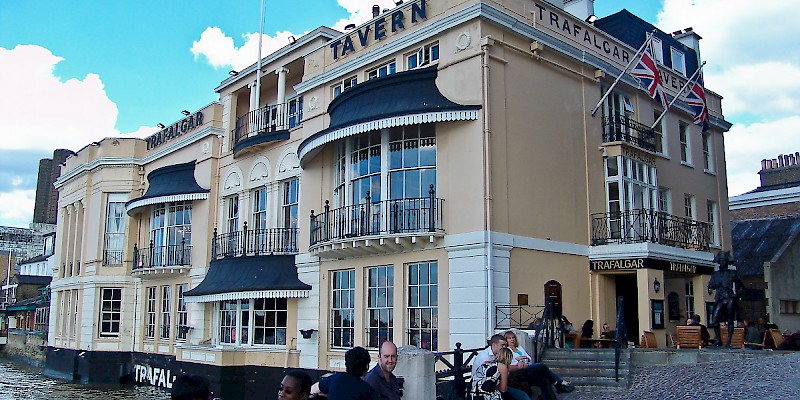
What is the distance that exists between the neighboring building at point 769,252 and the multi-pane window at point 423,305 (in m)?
14.9

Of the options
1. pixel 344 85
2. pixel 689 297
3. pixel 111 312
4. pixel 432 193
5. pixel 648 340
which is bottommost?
pixel 648 340

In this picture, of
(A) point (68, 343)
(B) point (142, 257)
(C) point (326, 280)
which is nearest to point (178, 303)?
(B) point (142, 257)

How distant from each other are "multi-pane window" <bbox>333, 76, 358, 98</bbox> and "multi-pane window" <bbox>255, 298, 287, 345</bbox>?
21.0 ft

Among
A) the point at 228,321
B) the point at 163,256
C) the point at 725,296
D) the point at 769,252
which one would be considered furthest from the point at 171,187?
the point at 769,252

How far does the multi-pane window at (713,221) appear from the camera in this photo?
24188mm

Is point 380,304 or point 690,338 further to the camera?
point 380,304

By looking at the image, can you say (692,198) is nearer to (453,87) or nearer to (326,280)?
(453,87)

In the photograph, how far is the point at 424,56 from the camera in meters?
18.9

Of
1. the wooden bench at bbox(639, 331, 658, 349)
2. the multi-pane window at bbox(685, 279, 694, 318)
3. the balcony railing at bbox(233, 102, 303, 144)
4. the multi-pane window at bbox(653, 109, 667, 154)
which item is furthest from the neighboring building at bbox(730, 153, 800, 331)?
the balcony railing at bbox(233, 102, 303, 144)

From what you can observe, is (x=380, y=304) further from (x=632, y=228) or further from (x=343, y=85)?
(x=632, y=228)

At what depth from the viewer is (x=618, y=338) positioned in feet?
45.3

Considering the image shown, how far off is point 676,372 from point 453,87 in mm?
8104

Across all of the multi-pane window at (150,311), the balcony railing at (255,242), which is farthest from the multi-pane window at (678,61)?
the multi-pane window at (150,311)

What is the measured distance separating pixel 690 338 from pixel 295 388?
13.1 metres
